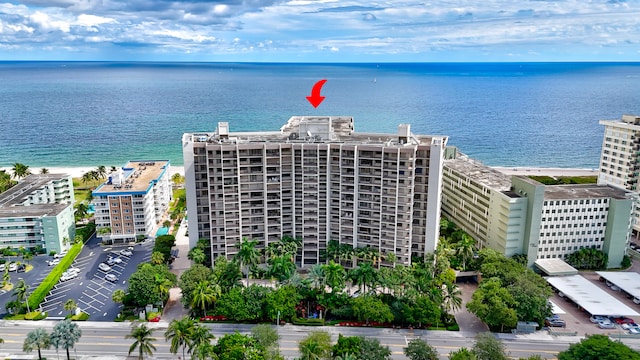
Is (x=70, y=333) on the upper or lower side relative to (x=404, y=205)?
lower

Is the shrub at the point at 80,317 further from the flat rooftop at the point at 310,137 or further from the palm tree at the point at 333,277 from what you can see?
the palm tree at the point at 333,277

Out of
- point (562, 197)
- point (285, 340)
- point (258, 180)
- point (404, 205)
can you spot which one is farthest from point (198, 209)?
point (562, 197)

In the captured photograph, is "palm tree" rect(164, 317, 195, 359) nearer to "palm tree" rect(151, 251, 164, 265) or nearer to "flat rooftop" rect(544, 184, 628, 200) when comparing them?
"palm tree" rect(151, 251, 164, 265)

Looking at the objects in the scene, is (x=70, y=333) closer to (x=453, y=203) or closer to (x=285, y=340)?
(x=285, y=340)

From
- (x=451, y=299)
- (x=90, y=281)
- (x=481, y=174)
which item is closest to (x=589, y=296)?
(x=451, y=299)

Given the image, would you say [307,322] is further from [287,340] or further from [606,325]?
[606,325]
